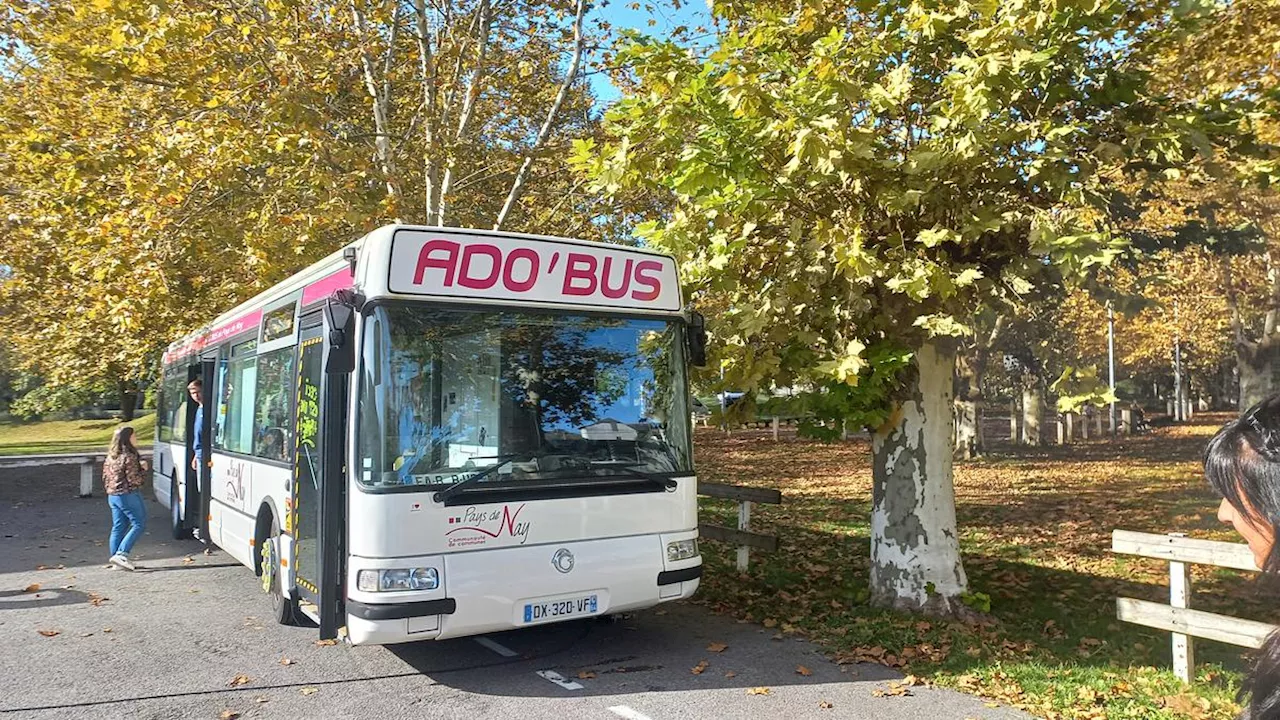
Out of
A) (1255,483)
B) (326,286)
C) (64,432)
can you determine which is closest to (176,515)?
(326,286)

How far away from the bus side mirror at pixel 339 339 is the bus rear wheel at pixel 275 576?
2460mm

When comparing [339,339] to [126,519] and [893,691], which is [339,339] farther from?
[126,519]

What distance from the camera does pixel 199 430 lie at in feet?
38.8

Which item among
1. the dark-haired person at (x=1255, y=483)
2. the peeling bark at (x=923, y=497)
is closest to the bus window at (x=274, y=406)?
the peeling bark at (x=923, y=497)

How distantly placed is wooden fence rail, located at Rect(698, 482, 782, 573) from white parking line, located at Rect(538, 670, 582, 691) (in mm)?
3494

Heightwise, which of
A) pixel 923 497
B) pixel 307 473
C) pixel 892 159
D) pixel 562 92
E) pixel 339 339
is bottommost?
pixel 923 497

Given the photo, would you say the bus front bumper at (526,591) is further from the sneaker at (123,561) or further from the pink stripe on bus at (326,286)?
the sneaker at (123,561)

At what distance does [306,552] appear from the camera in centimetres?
696

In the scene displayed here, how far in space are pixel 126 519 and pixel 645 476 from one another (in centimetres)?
753

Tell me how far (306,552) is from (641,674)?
261cm

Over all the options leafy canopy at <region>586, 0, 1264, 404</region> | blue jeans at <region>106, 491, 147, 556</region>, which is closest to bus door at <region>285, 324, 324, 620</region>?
leafy canopy at <region>586, 0, 1264, 404</region>

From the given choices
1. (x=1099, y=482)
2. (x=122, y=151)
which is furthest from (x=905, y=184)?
(x=1099, y=482)

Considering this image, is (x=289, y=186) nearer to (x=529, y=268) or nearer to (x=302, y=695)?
(x=529, y=268)

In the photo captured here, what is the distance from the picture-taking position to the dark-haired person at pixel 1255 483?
4.98 ft
